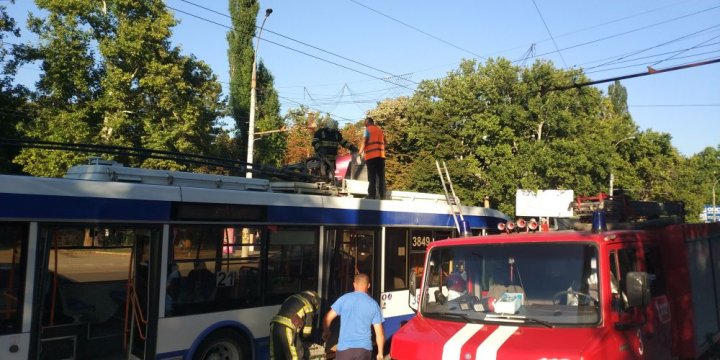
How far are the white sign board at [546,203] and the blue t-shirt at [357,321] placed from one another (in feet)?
55.2

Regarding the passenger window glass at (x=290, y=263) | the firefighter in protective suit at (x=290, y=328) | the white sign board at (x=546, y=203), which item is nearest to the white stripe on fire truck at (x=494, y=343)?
the firefighter in protective suit at (x=290, y=328)

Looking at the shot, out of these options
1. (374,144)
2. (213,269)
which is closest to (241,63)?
(374,144)

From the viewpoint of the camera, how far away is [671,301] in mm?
6031

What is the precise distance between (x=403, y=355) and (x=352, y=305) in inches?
48.8

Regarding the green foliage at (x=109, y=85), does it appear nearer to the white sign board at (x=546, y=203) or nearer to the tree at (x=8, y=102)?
the tree at (x=8, y=102)

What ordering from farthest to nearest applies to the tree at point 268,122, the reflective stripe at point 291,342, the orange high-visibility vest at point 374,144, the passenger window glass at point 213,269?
the tree at point 268,122, the orange high-visibility vest at point 374,144, the passenger window glass at point 213,269, the reflective stripe at point 291,342

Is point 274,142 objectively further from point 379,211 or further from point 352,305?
point 352,305

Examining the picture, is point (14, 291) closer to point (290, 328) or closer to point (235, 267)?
point (235, 267)

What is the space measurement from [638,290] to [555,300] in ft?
2.11

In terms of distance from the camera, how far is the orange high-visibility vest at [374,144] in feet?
37.7

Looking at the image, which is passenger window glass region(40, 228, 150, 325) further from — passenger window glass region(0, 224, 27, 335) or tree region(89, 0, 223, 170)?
tree region(89, 0, 223, 170)

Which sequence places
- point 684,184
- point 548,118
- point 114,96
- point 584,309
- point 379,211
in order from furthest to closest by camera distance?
point 684,184 < point 548,118 < point 114,96 < point 379,211 < point 584,309

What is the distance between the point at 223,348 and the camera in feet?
25.2

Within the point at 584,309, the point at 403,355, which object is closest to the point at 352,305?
the point at 403,355
